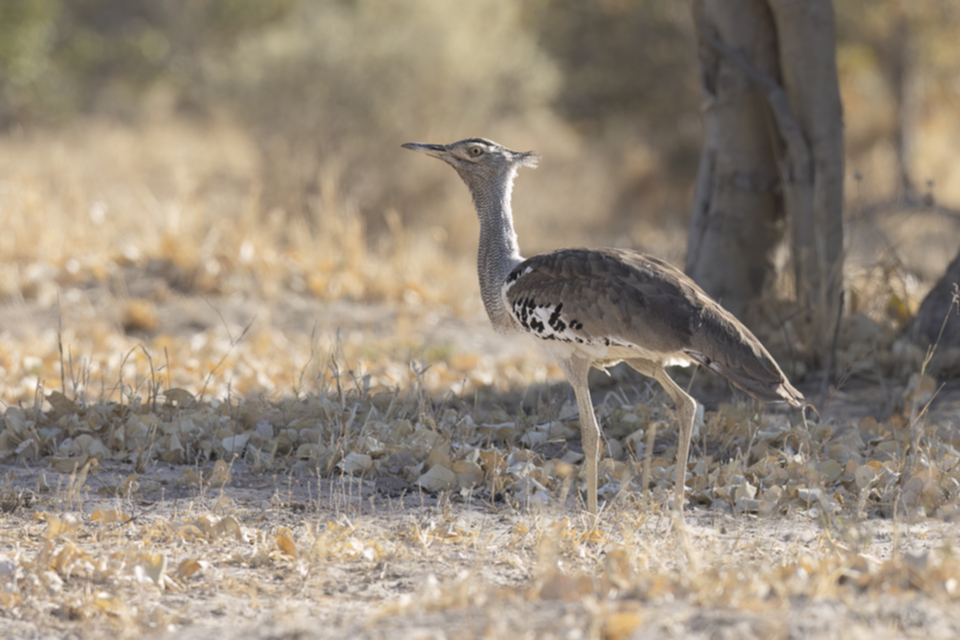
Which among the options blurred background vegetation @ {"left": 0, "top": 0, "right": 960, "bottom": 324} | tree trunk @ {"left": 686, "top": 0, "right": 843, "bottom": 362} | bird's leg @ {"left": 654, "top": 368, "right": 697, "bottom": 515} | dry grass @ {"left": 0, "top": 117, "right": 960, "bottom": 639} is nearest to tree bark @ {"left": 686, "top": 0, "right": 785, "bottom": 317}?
tree trunk @ {"left": 686, "top": 0, "right": 843, "bottom": 362}

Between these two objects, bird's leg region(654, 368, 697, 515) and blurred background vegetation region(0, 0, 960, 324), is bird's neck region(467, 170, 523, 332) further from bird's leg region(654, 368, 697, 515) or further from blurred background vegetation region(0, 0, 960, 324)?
blurred background vegetation region(0, 0, 960, 324)

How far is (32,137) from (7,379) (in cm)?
1034

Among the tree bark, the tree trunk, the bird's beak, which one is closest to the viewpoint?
the bird's beak

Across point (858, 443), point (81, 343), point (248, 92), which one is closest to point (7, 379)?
point (81, 343)

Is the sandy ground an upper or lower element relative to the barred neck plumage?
lower

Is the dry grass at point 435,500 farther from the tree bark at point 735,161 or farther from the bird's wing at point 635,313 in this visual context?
the tree bark at point 735,161

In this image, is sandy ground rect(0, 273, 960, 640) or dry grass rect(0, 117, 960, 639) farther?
dry grass rect(0, 117, 960, 639)

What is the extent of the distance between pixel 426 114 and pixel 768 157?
6.28 metres

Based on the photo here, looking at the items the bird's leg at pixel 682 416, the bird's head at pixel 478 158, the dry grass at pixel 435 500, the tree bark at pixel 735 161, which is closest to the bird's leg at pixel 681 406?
the bird's leg at pixel 682 416

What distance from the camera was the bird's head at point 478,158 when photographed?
342cm

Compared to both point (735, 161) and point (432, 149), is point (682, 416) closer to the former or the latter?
point (432, 149)

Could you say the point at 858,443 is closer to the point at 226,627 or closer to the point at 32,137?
the point at 226,627

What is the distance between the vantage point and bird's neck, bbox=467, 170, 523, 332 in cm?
344

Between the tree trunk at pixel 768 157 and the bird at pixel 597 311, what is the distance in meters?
1.80
